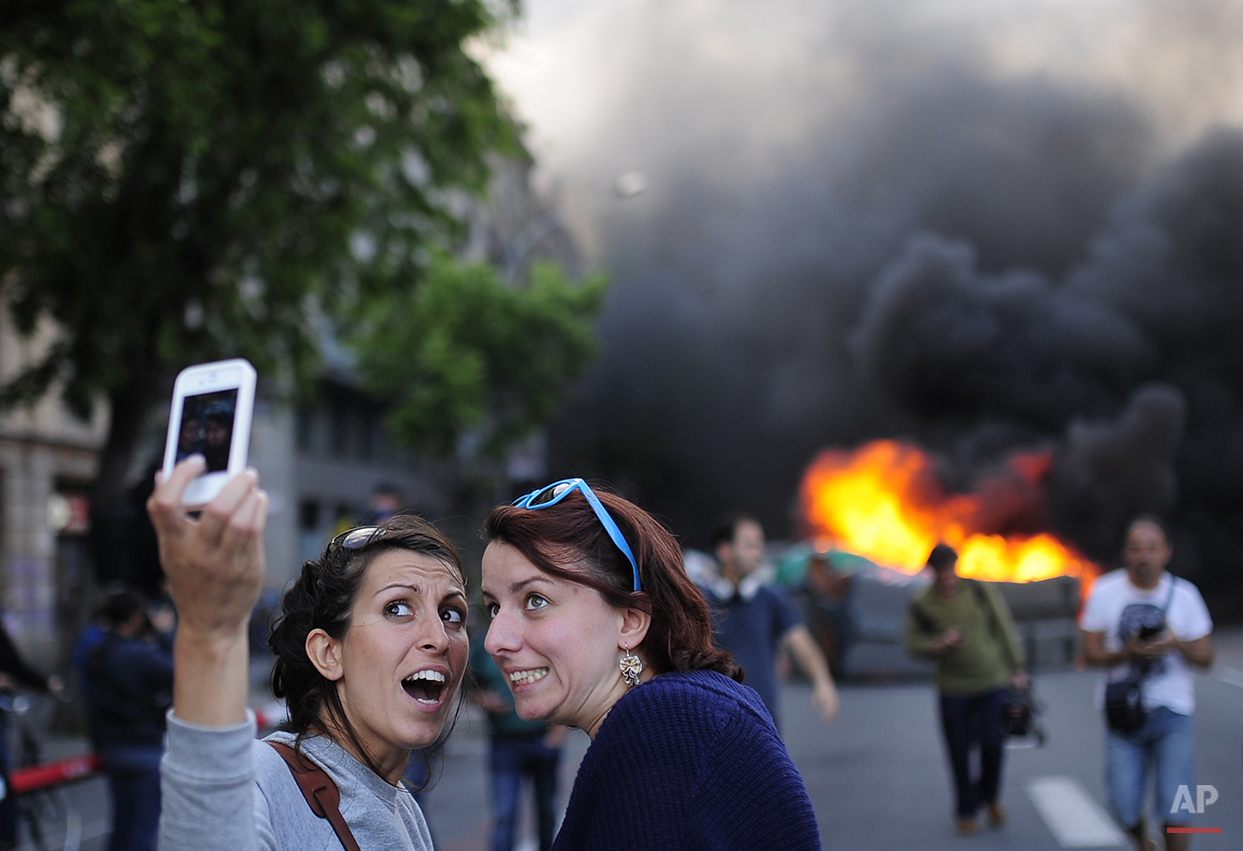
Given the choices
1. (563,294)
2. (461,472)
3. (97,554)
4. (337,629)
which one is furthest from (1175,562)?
(337,629)

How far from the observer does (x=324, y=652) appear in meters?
2.06

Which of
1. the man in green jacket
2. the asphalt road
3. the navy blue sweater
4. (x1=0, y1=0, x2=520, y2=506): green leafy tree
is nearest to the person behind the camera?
the navy blue sweater

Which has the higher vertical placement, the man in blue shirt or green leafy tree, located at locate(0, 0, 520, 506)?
green leafy tree, located at locate(0, 0, 520, 506)

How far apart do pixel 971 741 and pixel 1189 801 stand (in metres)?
2.48

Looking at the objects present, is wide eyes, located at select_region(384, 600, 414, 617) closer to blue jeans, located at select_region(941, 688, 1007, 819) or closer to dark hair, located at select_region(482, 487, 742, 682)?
dark hair, located at select_region(482, 487, 742, 682)

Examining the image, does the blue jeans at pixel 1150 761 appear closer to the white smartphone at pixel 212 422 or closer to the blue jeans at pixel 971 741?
the blue jeans at pixel 971 741

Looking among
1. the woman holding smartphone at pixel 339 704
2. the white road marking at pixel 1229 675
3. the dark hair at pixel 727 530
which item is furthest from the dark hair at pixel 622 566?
the white road marking at pixel 1229 675

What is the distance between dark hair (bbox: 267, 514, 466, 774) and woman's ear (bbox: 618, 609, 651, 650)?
418 mm

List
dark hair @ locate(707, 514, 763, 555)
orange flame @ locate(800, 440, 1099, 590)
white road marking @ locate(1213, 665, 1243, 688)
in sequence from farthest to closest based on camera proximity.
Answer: orange flame @ locate(800, 440, 1099, 590), white road marking @ locate(1213, 665, 1243, 688), dark hair @ locate(707, 514, 763, 555)

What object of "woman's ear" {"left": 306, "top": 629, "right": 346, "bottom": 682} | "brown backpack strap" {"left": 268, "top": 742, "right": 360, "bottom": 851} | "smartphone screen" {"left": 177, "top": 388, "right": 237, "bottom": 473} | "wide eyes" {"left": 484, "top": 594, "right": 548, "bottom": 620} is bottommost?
"brown backpack strap" {"left": 268, "top": 742, "right": 360, "bottom": 851}

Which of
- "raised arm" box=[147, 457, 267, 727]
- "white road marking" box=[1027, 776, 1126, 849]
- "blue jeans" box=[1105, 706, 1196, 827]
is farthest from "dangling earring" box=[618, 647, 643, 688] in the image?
"white road marking" box=[1027, 776, 1126, 849]

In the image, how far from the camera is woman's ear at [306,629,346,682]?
80.4 inches

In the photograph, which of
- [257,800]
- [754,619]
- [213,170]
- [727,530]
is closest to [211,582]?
[257,800]

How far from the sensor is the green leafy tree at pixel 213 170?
30.4 ft
